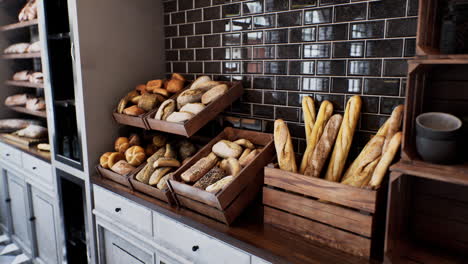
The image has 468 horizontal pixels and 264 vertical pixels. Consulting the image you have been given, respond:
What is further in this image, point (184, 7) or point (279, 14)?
point (184, 7)

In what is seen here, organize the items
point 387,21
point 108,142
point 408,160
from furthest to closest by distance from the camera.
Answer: point 108,142 → point 387,21 → point 408,160

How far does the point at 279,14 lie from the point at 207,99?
1.90ft

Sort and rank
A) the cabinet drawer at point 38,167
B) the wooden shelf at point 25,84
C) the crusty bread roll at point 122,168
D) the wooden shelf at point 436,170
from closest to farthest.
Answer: the wooden shelf at point 436,170 < the crusty bread roll at point 122,168 < the cabinet drawer at point 38,167 < the wooden shelf at point 25,84

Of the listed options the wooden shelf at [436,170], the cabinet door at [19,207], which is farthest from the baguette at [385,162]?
the cabinet door at [19,207]

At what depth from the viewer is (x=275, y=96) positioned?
191 cm

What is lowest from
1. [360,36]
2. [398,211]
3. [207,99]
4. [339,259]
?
[339,259]

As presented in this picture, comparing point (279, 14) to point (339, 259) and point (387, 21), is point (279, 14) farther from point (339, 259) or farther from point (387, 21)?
point (339, 259)

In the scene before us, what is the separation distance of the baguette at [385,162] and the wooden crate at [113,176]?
50.2 inches

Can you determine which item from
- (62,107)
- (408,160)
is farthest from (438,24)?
(62,107)

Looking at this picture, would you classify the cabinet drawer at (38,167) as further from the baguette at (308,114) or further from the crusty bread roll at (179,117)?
the baguette at (308,114)

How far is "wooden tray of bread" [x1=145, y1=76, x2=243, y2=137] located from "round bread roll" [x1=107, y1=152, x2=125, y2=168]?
12.4 inches

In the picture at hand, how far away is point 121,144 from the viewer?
2205 mm

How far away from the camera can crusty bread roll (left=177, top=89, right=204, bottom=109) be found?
76.2 inches

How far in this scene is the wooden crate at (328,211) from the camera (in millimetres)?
1231
